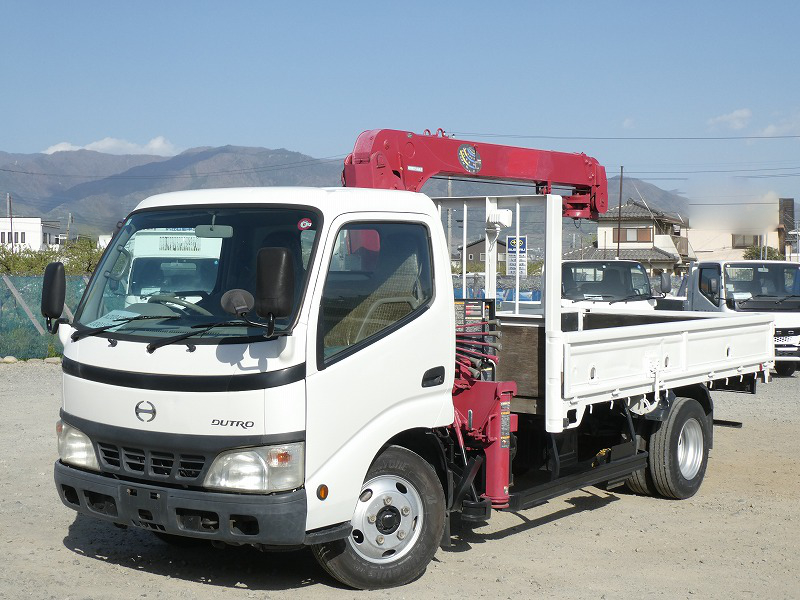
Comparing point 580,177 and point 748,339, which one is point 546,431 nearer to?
point 580,177

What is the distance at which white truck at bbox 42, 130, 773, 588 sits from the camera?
508 cm

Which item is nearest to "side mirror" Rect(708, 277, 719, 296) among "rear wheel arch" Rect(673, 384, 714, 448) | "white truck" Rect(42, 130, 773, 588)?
"rear wheel arch" Rect(673, 384, 714, 448)

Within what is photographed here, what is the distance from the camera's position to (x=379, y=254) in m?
5.80

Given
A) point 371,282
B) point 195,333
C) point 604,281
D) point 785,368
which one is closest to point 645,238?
point 785,368

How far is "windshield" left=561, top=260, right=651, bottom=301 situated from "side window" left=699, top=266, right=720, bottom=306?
1.12 metres

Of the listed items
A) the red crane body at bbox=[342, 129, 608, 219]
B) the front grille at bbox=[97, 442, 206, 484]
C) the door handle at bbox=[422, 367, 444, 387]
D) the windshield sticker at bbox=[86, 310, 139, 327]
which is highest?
the red crane body at bbox=[342, 129, 608, 219]

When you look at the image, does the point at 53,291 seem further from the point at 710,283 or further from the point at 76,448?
the point at 710,283

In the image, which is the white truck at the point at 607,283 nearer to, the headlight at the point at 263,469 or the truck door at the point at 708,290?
the truck door at the point at 708,290

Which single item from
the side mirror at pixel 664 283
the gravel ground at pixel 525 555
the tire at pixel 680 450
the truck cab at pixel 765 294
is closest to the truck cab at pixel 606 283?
the side mirror at pixel 664 283

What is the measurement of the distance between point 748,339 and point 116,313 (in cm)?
595

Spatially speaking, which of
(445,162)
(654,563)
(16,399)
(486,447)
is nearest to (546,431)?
(486,447)

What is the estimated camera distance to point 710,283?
695 inches

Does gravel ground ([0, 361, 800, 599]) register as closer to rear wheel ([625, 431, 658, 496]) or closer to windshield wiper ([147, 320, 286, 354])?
rear wheel ([625, 431, 658, 496])

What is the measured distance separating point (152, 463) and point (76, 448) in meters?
0.66
